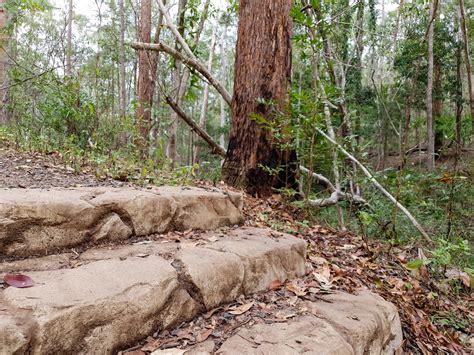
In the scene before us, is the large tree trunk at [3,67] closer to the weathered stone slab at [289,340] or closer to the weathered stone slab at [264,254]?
the weathered stone slab at [264,254]

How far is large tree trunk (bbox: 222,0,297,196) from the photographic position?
4098mm

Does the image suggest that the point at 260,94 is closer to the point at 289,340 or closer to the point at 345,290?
the point at 345,290

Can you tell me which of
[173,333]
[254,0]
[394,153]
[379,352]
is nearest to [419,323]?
[379,352]

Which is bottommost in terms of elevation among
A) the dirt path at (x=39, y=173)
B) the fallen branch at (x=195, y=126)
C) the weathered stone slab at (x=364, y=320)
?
the weathered stone slab at (x=364, y=320)

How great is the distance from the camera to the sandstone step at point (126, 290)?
48.7 inches

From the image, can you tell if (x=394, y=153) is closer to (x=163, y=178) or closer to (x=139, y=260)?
(x=163, y=178)

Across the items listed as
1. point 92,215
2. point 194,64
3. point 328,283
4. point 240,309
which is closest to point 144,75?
point 194,64

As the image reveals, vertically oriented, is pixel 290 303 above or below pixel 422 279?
above

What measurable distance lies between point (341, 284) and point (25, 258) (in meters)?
1.97

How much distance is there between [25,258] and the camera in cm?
171

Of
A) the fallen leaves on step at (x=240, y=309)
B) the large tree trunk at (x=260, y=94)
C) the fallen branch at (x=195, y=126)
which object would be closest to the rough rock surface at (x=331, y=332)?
the fallen leaves on step at (x=240, y=309)

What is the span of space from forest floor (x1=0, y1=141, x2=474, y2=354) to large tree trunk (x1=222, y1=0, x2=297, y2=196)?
0.37m

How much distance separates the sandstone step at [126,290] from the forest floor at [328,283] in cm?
9

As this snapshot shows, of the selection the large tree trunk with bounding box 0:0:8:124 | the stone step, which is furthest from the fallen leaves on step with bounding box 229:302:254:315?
the large tree trunk with bounding box 0:0:8:124
